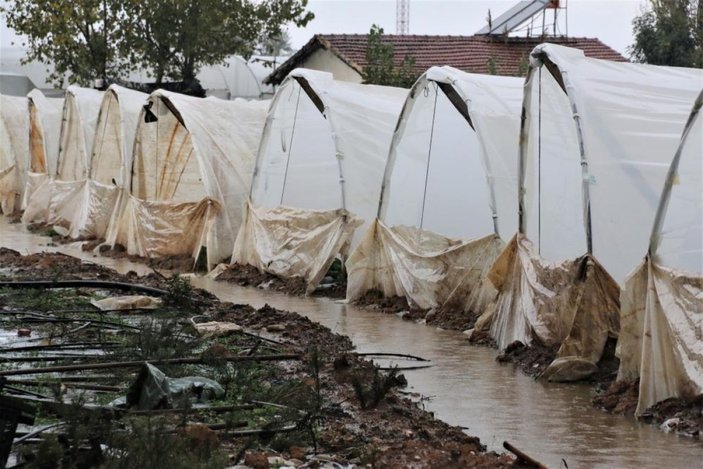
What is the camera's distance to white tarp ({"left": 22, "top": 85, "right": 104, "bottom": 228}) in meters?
23.5

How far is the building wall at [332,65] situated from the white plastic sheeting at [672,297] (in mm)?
21765

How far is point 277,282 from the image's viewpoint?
15703mm

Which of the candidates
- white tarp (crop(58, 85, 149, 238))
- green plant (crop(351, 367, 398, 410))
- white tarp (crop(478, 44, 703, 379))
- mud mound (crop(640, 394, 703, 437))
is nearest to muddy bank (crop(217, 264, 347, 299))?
white tarp (crop(478, 44, 703, 379))

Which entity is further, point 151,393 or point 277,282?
point 277,282

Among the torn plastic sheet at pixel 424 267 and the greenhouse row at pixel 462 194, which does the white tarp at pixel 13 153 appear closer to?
the greenhouse row at pixel 462 194

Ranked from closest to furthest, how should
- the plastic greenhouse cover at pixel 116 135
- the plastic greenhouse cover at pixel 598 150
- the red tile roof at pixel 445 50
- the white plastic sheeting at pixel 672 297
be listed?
the white plastic sheeting at pixel 672 297, the plastic greenhouse cover at pixel 598 150, the plastic greenhouse cover at pixel 116 135, the red tile roof at pixel 445 50

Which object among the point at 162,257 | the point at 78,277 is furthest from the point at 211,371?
the point at 162,257

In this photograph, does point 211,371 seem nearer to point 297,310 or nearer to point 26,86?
point 297,310

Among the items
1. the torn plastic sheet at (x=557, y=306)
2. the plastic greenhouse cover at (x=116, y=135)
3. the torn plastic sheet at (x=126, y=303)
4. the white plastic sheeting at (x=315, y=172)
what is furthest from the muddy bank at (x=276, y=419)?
the plastic greenhouse cover at (x=116, y=135)

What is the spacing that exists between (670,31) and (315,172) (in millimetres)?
18633

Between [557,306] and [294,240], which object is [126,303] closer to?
[557,306]

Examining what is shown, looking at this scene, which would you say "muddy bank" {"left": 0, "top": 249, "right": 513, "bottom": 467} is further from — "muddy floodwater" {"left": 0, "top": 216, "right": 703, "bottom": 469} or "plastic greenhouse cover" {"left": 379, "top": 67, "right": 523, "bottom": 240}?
"plastic greenhouse cover" {"left": 379, "top": 67, "right": 523, "bottom": 240}

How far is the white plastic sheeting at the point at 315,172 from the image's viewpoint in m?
15.2

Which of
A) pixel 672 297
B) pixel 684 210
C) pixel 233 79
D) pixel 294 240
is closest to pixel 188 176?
pixel 294 240
